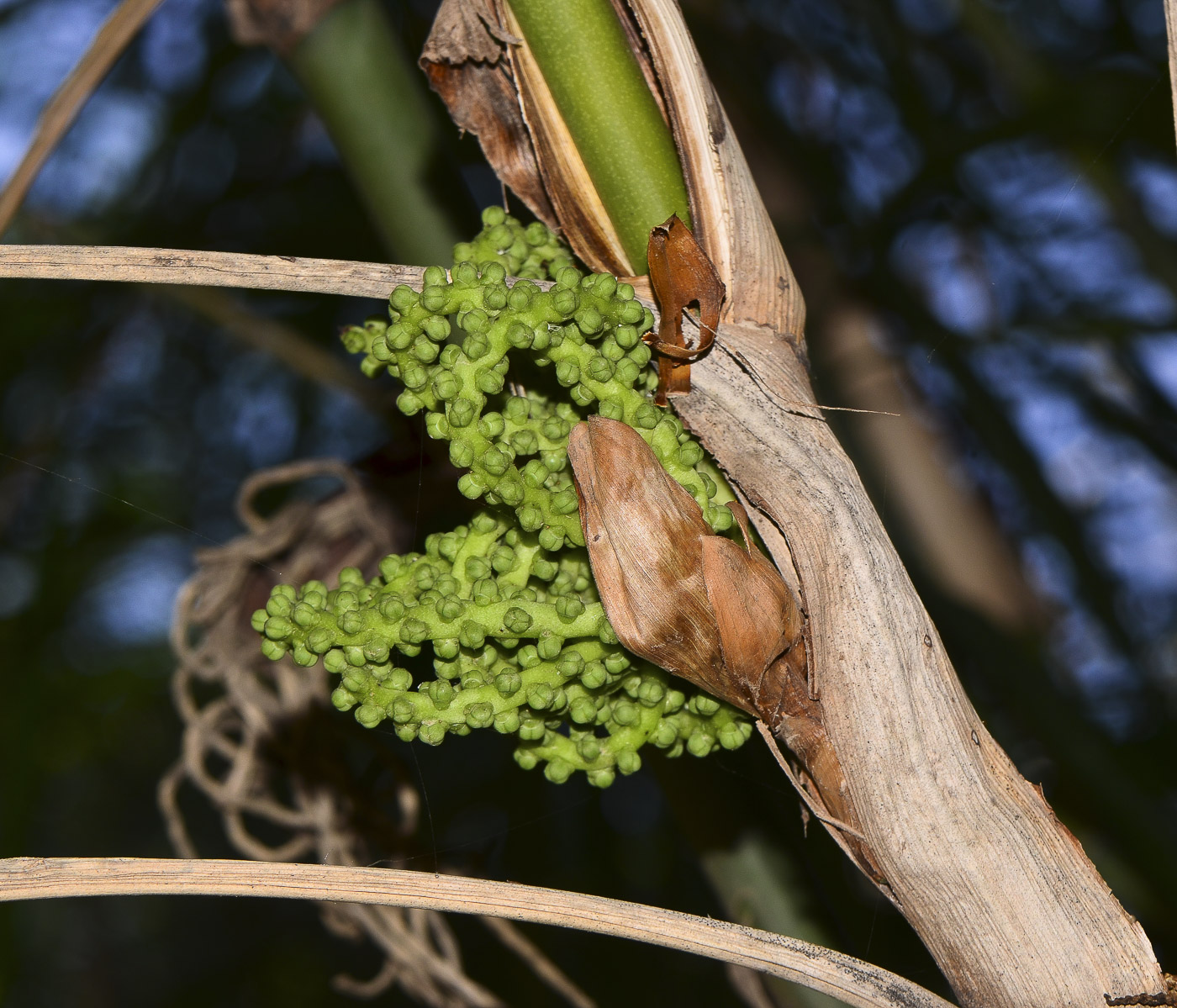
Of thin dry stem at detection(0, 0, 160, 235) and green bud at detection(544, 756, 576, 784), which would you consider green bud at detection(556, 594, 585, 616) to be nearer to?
green bud at detection(544, 756, 576, 784)

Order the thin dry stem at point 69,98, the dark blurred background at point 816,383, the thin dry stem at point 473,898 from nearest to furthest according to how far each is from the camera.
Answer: the thin dry stem at point 473,898
the thin dry stem at point 69,98
the dark blurred background at point 816,383

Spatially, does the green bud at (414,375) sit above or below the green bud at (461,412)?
above

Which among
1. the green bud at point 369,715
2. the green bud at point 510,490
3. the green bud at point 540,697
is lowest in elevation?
the green bud at point 540,697

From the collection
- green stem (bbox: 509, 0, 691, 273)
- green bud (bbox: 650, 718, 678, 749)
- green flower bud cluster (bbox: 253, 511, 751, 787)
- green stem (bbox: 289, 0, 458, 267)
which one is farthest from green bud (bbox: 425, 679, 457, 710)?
green stem (bbox: 289, 0, 458, 267)

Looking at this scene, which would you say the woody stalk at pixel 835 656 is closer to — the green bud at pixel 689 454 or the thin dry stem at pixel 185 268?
the green bud at pixel 689 454

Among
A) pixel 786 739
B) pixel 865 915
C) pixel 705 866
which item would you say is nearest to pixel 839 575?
pixel 786 739

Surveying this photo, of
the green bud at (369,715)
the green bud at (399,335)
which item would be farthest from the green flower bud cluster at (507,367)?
the green bud at (369,715)

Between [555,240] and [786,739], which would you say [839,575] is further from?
[555,240]
